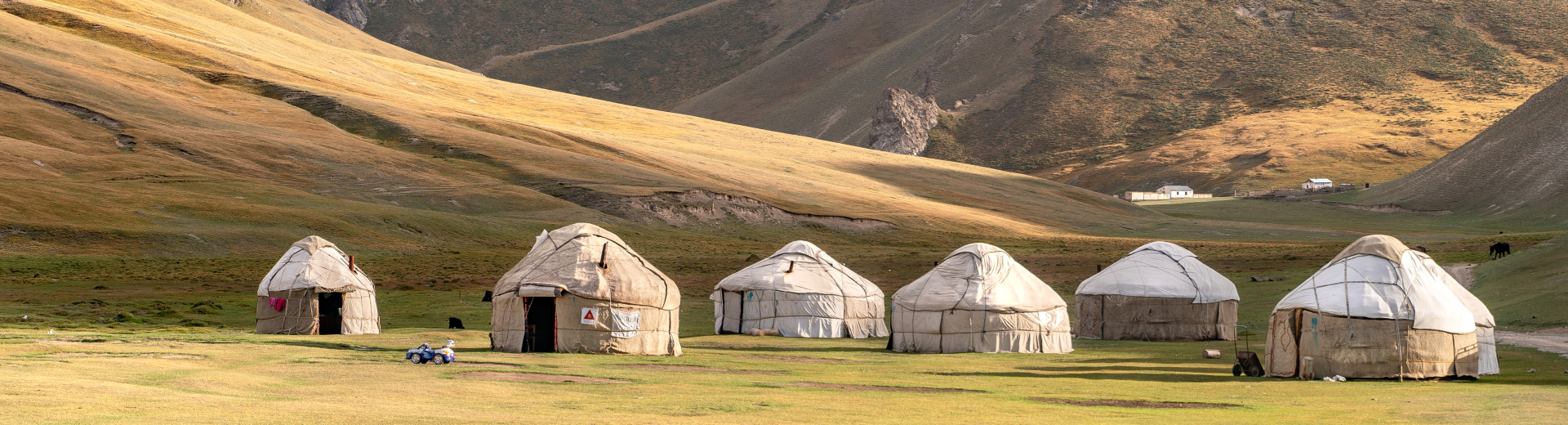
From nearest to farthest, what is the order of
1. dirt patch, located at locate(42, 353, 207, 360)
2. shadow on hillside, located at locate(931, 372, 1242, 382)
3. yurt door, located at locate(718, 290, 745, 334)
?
dirt patch, located at locate(42, 353, 207, 360)
shadow on hillside, located at locate(931, 372, 1242, 382)
yurt door, located at locate(718, 290, 745, 334)

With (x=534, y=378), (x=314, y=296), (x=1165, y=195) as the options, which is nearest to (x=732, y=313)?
(x=314, y=296)

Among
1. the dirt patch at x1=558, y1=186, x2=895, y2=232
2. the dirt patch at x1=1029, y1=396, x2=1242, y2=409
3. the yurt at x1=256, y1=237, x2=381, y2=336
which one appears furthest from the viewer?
the dirt patch at x1=558, y1=186, x2=895, y2=232

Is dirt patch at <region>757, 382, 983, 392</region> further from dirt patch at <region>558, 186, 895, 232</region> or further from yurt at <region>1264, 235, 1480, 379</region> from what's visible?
dirt patch at <region>558, 186, 895, 232</region>

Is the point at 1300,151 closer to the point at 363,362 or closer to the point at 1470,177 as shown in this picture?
the point at 1470,177

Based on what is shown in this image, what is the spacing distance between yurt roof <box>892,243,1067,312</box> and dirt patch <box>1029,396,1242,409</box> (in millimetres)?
10410

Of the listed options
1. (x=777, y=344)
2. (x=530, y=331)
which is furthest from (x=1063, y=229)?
(x=530, y=331)

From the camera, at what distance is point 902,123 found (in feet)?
602

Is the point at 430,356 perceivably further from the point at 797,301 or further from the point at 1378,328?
the point at 1378,328

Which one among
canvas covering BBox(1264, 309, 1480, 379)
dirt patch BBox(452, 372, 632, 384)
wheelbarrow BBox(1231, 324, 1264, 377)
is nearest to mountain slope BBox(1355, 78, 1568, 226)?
canvas covering BBox(1264, 309, 1480, 379)

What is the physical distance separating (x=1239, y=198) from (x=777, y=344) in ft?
343

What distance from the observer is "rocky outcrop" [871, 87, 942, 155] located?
7146 inches

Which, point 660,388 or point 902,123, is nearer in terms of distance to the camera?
point 660,388

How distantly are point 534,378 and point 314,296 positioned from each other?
13.3 m

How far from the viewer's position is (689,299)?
44.5 m
